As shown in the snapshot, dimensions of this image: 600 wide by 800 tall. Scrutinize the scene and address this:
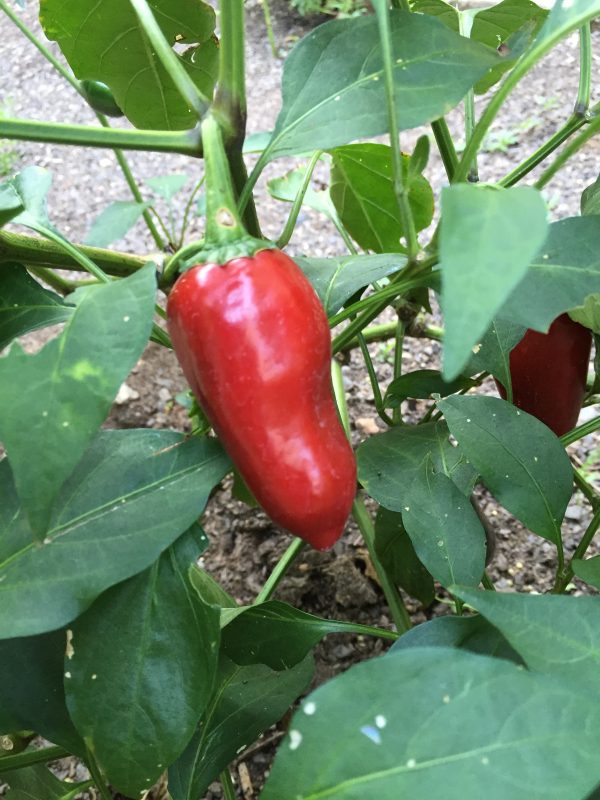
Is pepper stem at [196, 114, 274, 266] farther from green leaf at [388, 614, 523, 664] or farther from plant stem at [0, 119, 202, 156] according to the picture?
green leaf at [388, 614, 523, 664]

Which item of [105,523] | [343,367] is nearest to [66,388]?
[105,523]

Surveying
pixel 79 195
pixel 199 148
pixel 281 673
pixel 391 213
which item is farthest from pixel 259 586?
pixel 79 195

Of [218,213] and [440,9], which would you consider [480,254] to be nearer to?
[218,213]

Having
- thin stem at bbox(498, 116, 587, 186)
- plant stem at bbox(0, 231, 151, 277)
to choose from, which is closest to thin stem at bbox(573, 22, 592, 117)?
thin stem at bbox(498, 116, 587, 186)

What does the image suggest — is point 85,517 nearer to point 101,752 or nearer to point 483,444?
point 101,752

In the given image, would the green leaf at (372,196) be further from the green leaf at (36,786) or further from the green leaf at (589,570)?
the green leaf at (36,786)

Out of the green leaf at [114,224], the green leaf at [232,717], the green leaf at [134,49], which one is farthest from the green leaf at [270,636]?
the green leaf at [134,49]
